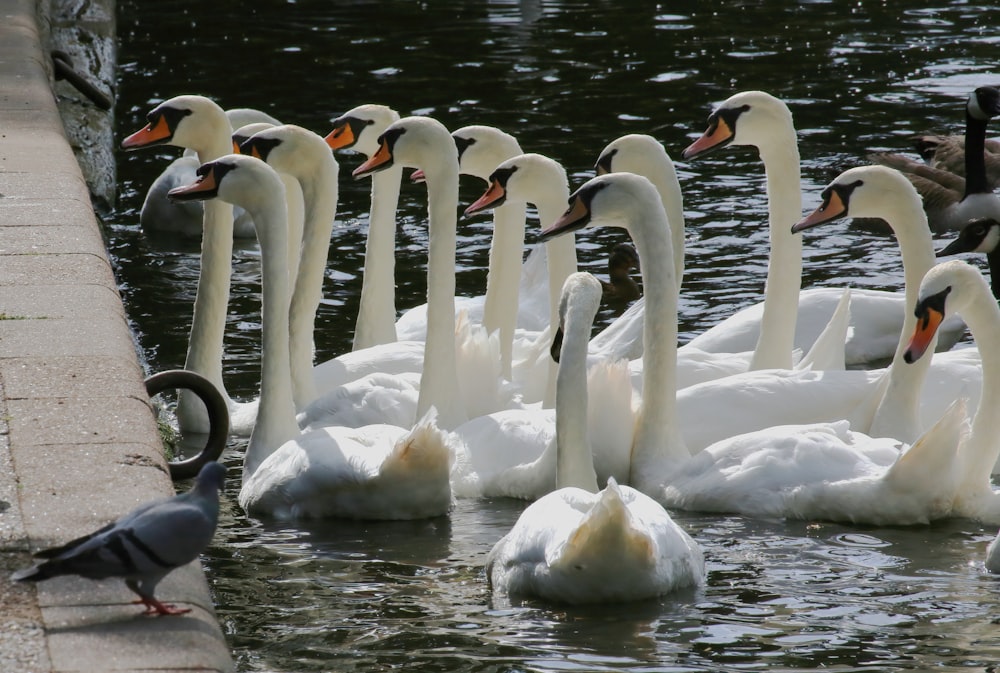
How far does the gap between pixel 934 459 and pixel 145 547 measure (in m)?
3.38

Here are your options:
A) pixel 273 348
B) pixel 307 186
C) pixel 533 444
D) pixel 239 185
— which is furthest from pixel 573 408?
pixel 307 186

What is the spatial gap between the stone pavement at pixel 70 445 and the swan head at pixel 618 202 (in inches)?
80.6

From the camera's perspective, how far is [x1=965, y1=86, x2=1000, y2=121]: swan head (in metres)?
13.0

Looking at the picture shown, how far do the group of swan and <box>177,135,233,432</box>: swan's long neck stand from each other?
2 cm

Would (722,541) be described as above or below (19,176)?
below

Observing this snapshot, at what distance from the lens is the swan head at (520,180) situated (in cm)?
843

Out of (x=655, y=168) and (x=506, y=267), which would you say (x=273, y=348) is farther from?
(x=655, y=168)

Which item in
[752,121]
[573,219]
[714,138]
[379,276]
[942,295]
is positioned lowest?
[379,276]

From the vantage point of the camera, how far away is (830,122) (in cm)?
1511

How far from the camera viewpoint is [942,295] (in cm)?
696

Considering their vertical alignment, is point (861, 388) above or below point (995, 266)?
above

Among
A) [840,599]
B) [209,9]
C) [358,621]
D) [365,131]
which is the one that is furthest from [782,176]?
[209,9]

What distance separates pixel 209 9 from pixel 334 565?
17.3m

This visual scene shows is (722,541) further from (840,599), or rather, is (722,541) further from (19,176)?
(19,176)
